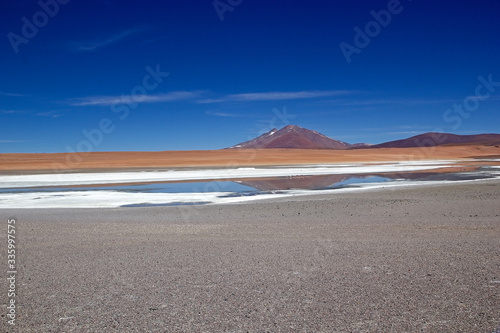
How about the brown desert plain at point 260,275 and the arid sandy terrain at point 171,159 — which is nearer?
the brown desert plain at point 260,275

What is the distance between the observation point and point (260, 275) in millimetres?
6223

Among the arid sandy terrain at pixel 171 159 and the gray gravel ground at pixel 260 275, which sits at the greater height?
the arid sandy terrain at pixel 171 159

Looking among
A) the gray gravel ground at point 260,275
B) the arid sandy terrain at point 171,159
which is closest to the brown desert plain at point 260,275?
the gray gravel ground at point 260,275

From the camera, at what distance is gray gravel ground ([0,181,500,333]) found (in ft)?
15.1

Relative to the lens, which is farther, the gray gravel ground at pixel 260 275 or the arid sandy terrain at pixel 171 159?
the arid sandy terrain at pixel 171 159

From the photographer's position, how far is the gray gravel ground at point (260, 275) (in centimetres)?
459

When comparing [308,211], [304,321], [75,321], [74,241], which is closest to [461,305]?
[304,321]

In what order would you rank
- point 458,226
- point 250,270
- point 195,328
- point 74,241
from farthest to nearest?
point 458,226 → point 74,241 → point 250,270 → point 195,328

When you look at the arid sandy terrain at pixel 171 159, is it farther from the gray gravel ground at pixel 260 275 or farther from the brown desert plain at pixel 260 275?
the brown desert plain at pixel 260 275

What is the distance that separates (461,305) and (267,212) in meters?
8.77

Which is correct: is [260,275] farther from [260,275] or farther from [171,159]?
[171,159]

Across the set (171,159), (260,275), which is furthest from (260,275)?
(171,159)

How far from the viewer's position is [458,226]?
33.3ft

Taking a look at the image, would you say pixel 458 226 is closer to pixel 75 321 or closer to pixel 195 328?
pixel 195 328
